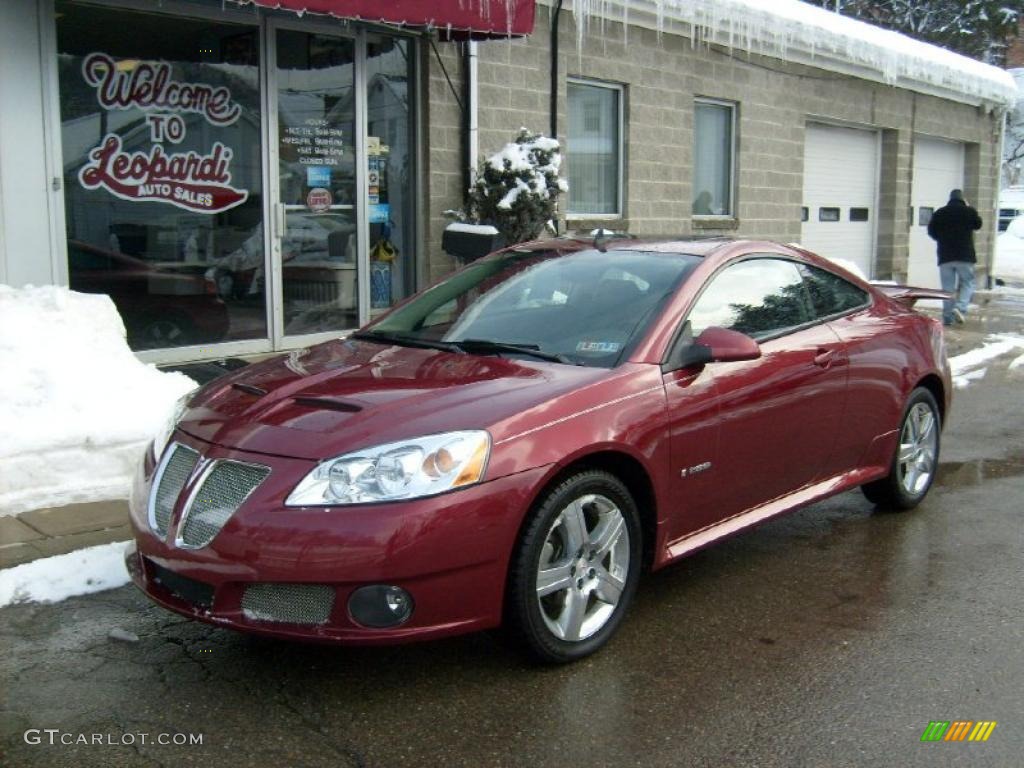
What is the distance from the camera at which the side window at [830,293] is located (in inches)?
212

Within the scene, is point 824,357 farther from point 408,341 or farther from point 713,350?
point 408,341

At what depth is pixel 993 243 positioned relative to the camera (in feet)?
70.6

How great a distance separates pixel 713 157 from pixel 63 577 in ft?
37.0

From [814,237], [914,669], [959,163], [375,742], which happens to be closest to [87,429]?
[375,742]

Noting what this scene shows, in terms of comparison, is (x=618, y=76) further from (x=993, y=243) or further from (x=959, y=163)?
(x=993, y=243)

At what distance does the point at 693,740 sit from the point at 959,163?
1962 cm

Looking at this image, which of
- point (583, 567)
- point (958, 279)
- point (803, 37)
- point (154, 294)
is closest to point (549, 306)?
point (583, 567)

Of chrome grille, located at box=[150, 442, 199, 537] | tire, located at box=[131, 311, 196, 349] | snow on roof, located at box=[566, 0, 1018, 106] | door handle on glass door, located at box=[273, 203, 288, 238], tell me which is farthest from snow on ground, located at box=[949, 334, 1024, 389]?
chrome grille, located at box=[150, 442, 199, 537]

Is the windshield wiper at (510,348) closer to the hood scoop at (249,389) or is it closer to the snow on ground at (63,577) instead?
the hood scoop at (249,389)

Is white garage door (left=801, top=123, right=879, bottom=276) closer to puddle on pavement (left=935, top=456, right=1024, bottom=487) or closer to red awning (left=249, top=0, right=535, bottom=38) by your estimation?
red awning (left=249, top=0, right=535, bottom=38)

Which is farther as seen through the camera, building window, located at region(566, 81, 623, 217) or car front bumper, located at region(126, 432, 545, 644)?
building window, located at region(566, 81, 623, 217)

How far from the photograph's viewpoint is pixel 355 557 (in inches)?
132

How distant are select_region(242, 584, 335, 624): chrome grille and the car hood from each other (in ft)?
1.37

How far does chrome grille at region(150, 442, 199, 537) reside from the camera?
3.76 m
